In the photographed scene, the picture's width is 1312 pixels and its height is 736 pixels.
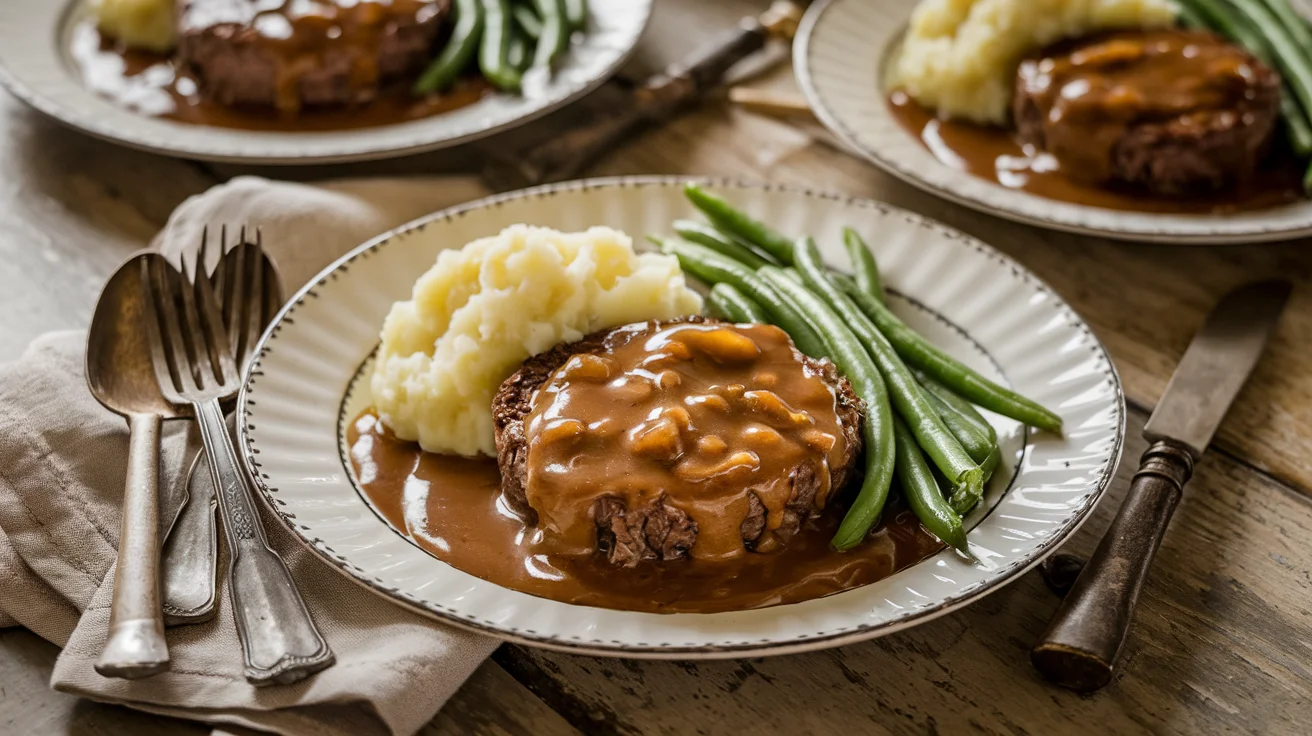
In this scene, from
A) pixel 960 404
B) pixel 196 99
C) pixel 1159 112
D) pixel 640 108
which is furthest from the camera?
pixel 640 108

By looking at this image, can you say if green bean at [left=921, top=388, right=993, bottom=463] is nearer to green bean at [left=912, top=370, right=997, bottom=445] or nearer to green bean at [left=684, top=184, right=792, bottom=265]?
green bean at [left=912, top=370, right=997, bottom=445]

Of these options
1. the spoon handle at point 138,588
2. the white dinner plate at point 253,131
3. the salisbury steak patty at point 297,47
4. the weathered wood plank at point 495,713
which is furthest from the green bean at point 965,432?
the salisbury steak patty at point 297,47

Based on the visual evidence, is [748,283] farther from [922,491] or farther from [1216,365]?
[1216,365]

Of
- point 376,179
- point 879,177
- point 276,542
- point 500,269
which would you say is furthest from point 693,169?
point 276,542

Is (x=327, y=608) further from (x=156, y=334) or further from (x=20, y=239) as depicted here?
(x=20, y=239)

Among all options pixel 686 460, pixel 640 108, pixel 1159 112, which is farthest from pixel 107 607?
pixel 1159 112

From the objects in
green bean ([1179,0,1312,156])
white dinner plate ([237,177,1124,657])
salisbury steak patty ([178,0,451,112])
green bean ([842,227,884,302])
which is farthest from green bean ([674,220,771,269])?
green bean ([1179,0,1312,156])

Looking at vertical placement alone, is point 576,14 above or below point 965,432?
above
